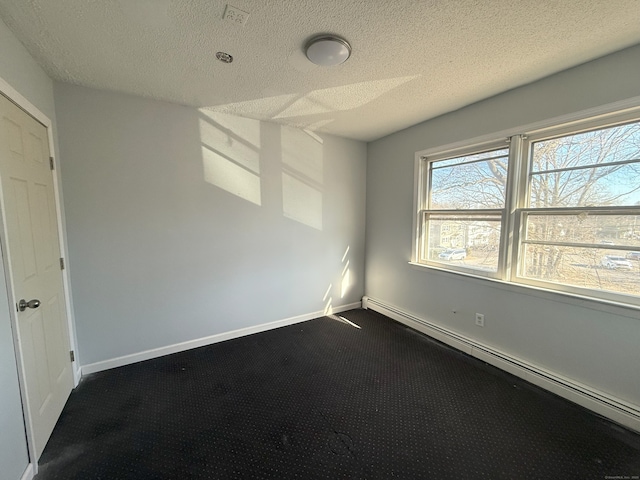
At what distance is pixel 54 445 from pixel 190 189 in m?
2.07

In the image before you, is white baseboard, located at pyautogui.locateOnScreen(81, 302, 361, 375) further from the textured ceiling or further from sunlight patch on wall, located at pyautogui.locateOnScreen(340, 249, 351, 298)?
the textured ceiling

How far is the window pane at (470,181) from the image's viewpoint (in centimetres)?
244

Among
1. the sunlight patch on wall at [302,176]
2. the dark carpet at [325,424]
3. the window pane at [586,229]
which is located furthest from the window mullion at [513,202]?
the sunlight patch on wall at [302,176]

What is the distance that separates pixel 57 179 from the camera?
2.03 m

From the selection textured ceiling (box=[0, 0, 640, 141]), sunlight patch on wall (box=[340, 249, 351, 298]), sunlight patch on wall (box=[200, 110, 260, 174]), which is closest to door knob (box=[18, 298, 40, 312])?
textured ceiling (box=[0, 0, 640, 141])

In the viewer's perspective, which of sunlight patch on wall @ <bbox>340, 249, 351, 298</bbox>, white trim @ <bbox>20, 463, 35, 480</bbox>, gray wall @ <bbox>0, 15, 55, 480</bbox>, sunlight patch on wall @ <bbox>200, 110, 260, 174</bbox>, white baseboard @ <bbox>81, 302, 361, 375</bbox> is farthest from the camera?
sunlight patch on wall @ <bbox>340, 249, 351, 298</bbox>

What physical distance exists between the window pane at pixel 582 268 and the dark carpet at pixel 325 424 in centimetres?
92

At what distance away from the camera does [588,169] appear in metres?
1.93

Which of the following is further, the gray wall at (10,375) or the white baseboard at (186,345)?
the white baseboard at (186,345)

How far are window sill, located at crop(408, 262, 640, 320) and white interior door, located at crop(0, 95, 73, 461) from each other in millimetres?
3381

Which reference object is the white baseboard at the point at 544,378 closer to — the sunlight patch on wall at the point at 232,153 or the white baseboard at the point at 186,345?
the white baseboard at the point at 186,345

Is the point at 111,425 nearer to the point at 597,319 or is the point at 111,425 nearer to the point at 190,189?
the point at 190,189

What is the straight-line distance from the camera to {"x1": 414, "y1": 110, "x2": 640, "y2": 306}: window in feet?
5.87

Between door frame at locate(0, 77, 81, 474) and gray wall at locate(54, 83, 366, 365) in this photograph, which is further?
gray wall at locate(54, 83, 366, 365)
